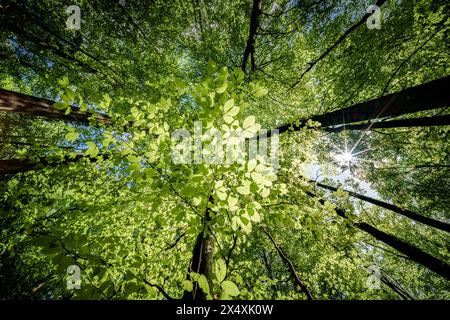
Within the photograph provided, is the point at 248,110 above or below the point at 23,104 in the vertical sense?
above

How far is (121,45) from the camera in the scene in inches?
252

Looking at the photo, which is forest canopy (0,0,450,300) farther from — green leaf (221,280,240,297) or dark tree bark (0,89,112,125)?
green leaf (221,280,240,297)

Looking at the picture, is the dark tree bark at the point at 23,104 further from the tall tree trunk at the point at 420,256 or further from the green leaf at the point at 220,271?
the tall tree trunk at the point at 420,256

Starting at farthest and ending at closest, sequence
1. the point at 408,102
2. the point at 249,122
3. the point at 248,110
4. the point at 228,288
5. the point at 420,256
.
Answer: the point at 248,110 < the point at 420,256 < the point at 408,102 < the point at 249,122 < the point at 228,288

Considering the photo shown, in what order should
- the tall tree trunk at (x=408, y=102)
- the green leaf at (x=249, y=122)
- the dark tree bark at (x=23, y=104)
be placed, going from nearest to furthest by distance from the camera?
the green leaf at (x=249, y=122) → the tall tree trunk at (x=408, y=102) → the dark tree bark at (x=23, y=104)

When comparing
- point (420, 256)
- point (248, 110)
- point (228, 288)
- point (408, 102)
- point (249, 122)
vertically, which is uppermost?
point (248, 110)

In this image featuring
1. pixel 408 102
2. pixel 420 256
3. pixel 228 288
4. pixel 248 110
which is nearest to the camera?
pixel 228 288

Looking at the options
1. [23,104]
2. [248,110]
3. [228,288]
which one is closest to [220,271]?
[228,288]

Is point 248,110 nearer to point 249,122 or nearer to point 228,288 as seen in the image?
point 249,122

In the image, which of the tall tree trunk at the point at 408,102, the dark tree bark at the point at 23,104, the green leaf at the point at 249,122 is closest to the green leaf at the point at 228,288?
the green leaf at the point at 249,122

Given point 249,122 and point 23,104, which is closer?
point 249,122

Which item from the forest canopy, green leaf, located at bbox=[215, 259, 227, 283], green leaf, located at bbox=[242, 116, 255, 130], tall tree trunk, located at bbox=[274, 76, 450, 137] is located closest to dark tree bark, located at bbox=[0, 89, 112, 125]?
the forest canopy
